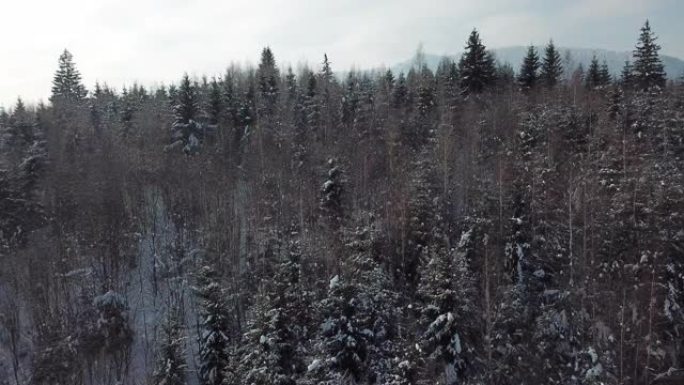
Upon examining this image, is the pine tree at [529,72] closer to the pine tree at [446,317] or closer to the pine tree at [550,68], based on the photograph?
the pine tree at [550,68]

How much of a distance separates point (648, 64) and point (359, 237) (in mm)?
36791

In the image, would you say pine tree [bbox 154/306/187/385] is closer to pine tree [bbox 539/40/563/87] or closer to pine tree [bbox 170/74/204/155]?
pine tree [bbox 170/74/204/155]

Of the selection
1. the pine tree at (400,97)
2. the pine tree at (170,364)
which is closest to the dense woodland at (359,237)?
the pine tree at (170,364)

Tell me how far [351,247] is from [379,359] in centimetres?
682

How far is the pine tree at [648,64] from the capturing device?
46.0 meters

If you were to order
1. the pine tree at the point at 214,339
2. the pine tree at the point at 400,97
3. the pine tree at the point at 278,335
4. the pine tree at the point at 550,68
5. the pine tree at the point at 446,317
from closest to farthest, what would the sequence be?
the pine tree at the point at 278,335, the pine tree at the point at 446,317, the pine tree at the point at 214,339, the pine tree at the point at 550,68, the pine tree at the point at 400,97

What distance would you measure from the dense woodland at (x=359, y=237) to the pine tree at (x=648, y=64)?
0.26 m

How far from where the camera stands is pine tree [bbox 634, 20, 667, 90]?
4603 centimetres

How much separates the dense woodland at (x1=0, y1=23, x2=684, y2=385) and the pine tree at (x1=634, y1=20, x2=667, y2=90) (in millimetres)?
258

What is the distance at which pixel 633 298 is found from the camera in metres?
24.9

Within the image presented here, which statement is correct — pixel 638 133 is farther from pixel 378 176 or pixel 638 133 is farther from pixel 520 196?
pixel 378 176

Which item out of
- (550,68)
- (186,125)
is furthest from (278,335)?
(550,68)

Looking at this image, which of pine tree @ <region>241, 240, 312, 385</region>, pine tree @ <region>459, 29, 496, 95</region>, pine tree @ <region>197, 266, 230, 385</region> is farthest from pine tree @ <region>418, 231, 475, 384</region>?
pine tree @ <region>459, 29, 496, 95</region>

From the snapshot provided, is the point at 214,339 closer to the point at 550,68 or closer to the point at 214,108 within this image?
the point at 214,108
